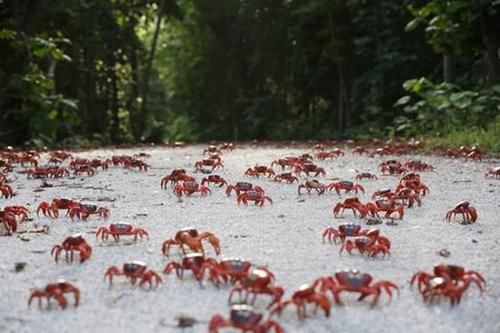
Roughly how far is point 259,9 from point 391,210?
2814cm

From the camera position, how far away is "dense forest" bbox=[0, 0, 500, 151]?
57.6 ft

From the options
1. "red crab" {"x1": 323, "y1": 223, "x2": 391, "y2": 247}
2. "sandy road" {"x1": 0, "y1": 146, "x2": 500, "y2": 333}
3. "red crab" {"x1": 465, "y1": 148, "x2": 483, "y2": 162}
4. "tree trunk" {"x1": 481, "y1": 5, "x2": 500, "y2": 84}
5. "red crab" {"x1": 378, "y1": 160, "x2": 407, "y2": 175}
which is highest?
"tree trunk" {"x1": 481, "y1": 5, "x2": 500, "y2": 84}

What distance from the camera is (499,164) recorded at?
10469 millimetres

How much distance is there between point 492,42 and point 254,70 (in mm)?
18613

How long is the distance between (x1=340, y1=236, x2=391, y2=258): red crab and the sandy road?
74 millimetres

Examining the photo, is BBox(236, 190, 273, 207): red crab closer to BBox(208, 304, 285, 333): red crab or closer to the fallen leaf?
the fallen leaf

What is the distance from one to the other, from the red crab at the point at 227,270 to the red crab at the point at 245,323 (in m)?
0.61

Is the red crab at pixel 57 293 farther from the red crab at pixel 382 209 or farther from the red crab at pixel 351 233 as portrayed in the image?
the red crab at pixel 382 209

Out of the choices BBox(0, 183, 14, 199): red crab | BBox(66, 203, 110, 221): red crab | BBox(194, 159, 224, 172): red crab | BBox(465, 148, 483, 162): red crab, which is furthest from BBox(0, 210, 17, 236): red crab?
BBox(465, 148, 483, 162): red crab

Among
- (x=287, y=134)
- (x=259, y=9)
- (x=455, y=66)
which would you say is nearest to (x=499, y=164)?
(x=455, y=66)

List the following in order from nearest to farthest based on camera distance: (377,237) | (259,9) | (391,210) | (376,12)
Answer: (377,237)
(391,210)
(376,12)
(259,9)

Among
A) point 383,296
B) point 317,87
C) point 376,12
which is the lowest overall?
point 383,296

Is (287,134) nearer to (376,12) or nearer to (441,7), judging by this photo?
(376,12)

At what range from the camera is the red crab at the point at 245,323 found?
271 centimetres
